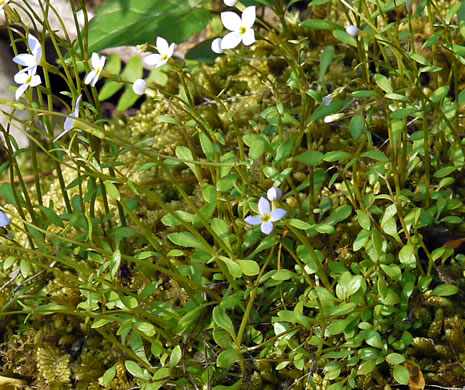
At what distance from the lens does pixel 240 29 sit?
99 centimetres

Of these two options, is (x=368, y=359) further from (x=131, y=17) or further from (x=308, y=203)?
(x=131, y=17)

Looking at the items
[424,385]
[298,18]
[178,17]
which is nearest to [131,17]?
[178,17]

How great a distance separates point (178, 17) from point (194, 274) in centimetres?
77

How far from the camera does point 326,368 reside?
108cm

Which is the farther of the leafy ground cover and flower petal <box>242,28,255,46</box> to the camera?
the leafy ground cover

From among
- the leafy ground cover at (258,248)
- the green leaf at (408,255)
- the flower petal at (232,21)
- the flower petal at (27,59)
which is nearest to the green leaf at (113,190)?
the leafy ground cover at (258,248)

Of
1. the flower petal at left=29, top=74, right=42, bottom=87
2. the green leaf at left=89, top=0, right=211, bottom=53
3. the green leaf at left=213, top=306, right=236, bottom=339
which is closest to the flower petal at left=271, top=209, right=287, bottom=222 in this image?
the green leaf at left=213, top=306, right=236, bottom=339

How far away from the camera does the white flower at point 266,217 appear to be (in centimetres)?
88

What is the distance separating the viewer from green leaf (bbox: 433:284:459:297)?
43.1 inches

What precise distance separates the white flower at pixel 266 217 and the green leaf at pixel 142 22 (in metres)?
0.70

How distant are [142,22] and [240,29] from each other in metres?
0.56

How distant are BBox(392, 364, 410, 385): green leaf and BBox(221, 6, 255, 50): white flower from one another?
2.28 ft

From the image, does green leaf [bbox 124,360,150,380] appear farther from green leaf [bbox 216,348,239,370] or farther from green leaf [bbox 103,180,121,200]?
green leaf [bbox 103,180,121,200]

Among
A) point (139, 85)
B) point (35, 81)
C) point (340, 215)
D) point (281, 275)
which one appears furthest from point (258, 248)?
point (35, 81)
